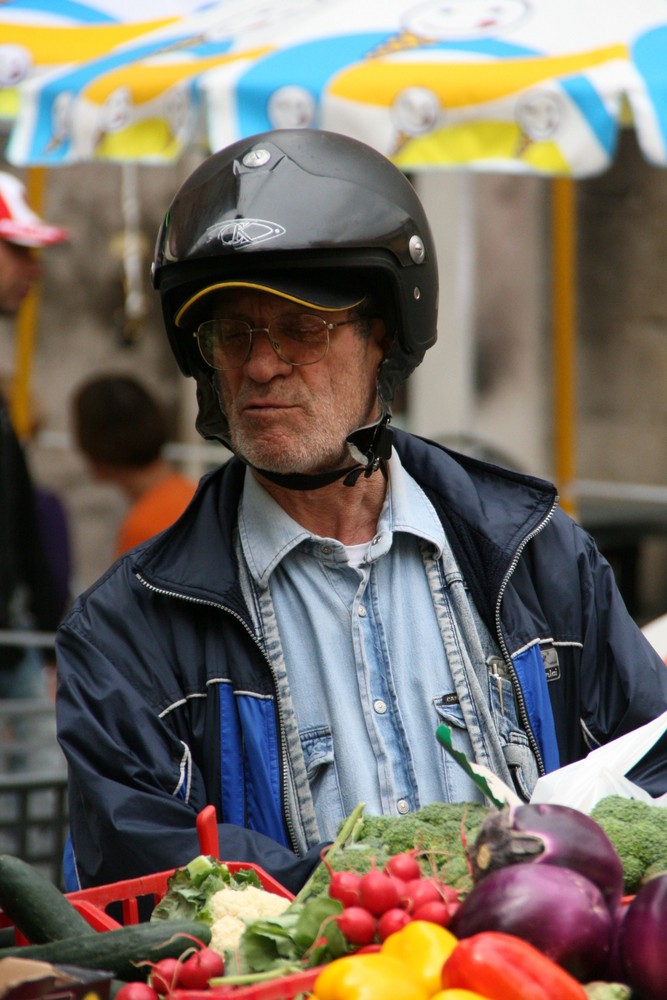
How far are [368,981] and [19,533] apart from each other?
13.5 feet

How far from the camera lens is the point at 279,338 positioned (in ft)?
9.34

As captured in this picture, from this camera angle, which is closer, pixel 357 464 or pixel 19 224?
pixel 357 464

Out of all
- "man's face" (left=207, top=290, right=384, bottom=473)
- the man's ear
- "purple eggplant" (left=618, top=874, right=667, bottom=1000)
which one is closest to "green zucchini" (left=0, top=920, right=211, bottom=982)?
"purple eggplant" (left=618, top=874, right=667, bottom=1000)

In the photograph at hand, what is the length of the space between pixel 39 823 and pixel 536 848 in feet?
7.95

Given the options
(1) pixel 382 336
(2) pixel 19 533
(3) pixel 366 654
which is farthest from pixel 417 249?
(2) pixel 19 533

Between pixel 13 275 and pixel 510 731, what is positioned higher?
pixel 13 275

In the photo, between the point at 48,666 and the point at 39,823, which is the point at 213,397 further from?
the point at 48,666

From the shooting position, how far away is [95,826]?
100 inches

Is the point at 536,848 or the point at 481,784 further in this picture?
the point at 481,784

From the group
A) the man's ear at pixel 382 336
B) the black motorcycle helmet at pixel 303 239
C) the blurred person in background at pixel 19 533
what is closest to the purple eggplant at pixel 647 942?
the black motorcycle helmet at pixel 303 239

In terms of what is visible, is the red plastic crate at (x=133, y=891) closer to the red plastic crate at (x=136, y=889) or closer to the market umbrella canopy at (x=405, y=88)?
the red plastic crate at (x=136, y=889)

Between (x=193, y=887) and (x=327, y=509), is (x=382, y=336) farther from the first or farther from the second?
(x=193, y=887)

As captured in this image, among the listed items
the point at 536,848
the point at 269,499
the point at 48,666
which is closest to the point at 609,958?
the point at 536,848

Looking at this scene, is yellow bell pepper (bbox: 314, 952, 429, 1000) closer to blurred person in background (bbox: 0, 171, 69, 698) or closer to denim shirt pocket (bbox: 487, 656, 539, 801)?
denim shirt pocket (bbox: 487, 656, 539, 801)
